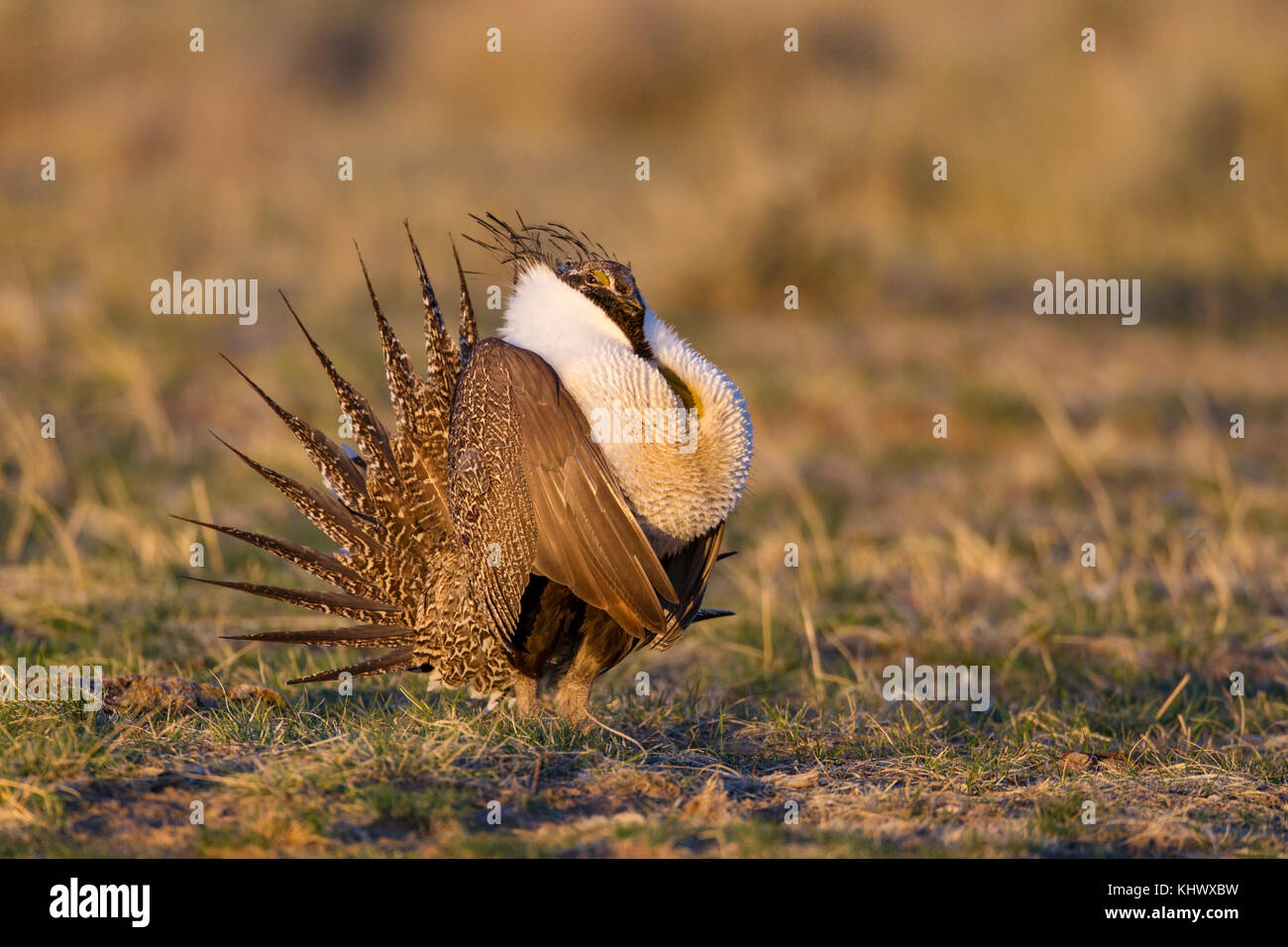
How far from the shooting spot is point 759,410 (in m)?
7.69

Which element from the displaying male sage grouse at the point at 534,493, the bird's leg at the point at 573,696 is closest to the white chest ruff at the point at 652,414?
the displaying male sage grouse at the point at 534,493

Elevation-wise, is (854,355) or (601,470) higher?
(854,355)

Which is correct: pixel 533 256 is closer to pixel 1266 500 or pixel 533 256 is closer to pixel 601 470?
pixel 601 470

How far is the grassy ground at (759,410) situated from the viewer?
3.23 metres

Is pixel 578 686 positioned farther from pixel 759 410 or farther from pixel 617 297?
pixel 759 410

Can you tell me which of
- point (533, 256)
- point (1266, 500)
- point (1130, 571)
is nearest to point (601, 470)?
point (533, 256)

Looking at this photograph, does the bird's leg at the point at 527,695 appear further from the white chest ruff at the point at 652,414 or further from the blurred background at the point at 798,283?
the blurred background at the point at 798,283

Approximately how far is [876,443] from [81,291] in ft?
14.4

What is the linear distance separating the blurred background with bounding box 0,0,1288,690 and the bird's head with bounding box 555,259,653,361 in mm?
1570

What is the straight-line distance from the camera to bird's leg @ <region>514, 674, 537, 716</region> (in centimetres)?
365

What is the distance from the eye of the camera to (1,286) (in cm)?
823

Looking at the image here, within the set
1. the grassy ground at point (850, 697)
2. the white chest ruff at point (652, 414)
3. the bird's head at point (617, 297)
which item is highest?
the bird's head at point (617, 297)

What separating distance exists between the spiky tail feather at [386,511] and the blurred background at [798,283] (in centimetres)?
94

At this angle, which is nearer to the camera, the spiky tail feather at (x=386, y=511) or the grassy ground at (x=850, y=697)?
the grassy ground at (x=850, y=697)
